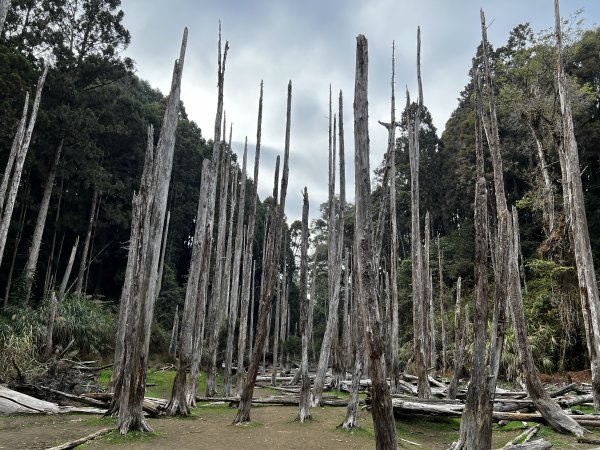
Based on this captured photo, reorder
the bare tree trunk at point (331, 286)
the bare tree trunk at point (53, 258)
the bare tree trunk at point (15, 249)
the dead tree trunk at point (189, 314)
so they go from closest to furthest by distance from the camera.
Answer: the dead tree trunk at point (189, 314) < the bare tree trunk at point (331, 286) < the bare tree trunk at point (15, 249) < the bare tree trunk at point (53, 258)

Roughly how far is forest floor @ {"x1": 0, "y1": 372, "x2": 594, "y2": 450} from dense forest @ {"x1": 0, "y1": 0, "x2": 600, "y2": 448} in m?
1.57

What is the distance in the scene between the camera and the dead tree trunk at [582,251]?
363 inches

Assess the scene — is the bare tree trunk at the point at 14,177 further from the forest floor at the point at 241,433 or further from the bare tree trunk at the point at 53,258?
the bare tree trunk at the point at 53,258

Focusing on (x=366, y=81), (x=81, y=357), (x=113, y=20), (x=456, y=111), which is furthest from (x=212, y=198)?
(x=456, y=111)

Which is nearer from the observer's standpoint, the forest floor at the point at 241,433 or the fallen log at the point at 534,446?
the fallen log at the point at 534,446

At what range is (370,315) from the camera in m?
4.93

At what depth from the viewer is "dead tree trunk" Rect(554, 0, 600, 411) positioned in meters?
9.23

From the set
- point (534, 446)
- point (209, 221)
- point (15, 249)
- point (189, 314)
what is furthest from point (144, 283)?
point (15, 249)

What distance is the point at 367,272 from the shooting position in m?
5.10

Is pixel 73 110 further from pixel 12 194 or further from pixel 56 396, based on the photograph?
pixel 56 396

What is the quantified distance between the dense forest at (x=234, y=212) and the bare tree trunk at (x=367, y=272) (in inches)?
95.5

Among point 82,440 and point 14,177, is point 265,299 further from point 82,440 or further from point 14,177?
point 14,177

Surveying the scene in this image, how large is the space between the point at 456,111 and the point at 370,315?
33.4 meters

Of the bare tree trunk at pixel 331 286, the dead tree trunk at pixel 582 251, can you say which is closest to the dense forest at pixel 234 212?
the bare tree trunk at pixel 331 286
